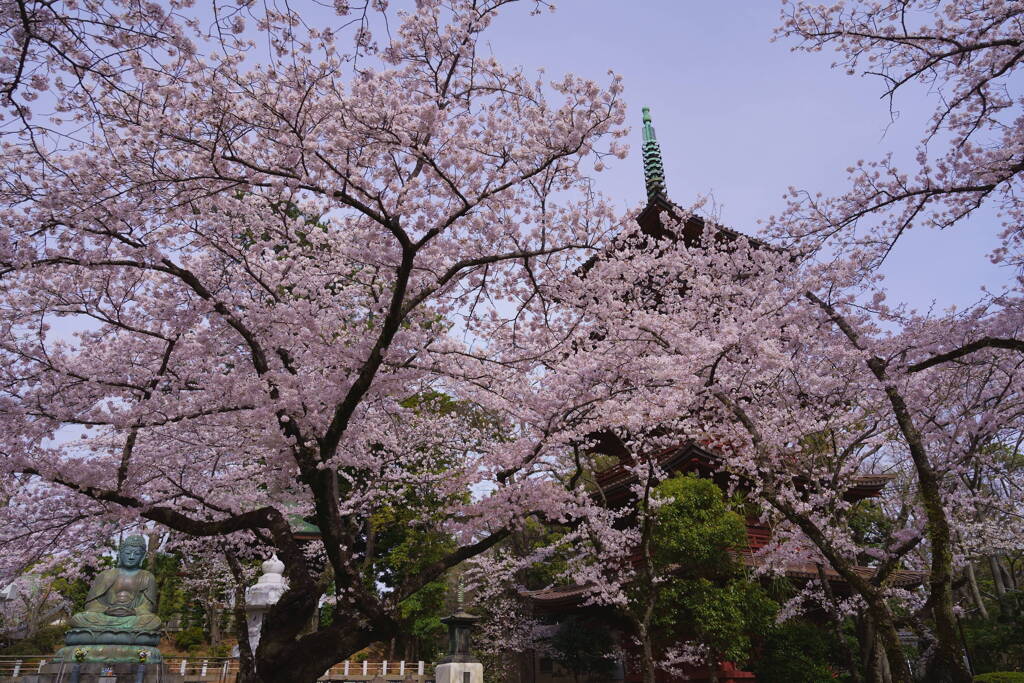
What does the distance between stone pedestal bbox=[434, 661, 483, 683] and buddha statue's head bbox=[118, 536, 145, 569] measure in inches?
341

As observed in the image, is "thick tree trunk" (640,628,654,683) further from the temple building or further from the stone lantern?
the stone lantern

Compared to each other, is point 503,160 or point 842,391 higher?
point 503,160

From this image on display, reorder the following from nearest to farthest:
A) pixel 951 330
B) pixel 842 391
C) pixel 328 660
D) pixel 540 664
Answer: pixel 328 660
pixel 951 330
pixel 842 391
pixel 540 664

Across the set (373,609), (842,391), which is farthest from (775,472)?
(373,609)

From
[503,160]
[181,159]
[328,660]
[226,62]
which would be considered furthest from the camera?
[328,660]

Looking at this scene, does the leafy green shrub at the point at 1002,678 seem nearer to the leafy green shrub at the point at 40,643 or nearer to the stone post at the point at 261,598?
the stone post at the point at 261,598

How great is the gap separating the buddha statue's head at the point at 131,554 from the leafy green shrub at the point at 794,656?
47.5 feet

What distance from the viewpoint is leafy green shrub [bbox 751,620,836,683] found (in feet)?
42.8

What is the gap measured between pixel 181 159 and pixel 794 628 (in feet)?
47.1

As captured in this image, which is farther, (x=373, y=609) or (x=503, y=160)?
(x=373, y=609)

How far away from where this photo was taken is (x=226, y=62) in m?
5.43

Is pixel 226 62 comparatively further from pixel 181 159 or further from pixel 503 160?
pixel 503 160

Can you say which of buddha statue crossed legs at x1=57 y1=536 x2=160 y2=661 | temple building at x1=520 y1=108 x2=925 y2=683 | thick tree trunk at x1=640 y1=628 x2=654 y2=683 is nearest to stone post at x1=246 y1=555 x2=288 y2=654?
buddha statue crossed legs at x1=57 y1=536 x2=160 y2=661

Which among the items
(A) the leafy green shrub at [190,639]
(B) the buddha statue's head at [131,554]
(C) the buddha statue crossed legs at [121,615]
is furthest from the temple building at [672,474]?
(A) the leafy green shrub at [190,639]
